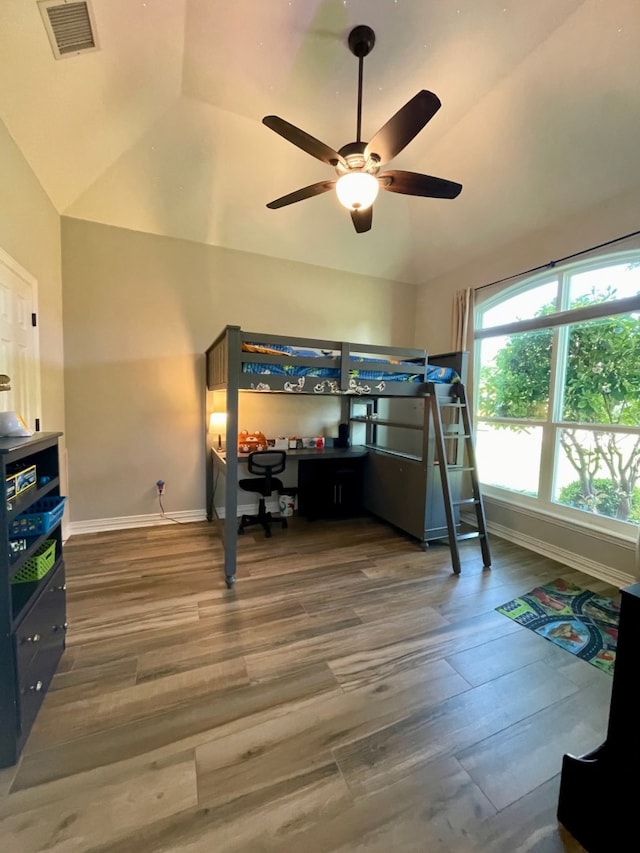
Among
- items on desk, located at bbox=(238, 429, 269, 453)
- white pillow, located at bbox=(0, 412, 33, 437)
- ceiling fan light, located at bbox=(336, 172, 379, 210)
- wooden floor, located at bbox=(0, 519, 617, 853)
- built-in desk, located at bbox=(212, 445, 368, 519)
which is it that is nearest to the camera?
wooden floor, located at bbox=(0, 519, 617, 853)

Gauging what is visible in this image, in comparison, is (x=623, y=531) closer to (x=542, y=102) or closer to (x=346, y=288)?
(x=542, y=102)

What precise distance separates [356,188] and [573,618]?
301 cm

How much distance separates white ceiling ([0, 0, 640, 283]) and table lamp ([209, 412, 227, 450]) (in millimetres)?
1879

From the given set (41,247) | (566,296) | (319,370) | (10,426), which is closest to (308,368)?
(319,370)

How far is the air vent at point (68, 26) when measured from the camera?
5.68 ft

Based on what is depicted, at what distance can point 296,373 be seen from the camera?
106 inches

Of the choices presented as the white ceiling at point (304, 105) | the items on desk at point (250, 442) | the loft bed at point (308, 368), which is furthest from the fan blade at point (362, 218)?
the items on desk at point (250, 442)

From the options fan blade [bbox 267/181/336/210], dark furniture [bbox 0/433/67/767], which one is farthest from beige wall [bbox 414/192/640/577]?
dark furniture [bbox 0/433/67/767]

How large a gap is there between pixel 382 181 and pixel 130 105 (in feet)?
6.66

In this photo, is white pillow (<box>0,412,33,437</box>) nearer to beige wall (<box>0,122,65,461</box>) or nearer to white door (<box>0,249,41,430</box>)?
white door (<box>0,249,41,430</box>)

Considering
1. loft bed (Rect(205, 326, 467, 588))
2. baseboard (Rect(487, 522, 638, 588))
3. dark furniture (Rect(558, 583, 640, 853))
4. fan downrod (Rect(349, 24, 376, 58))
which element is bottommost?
baseboard (Rect(487, 522, 638, 588))

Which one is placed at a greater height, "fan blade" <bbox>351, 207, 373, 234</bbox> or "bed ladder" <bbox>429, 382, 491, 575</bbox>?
"fan blade" <bbox>351, 207, 373, 234</bbox>

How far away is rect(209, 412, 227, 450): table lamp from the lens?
3545 millimetres

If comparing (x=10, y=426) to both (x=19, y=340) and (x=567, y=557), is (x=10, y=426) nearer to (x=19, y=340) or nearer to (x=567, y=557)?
(x=19, y=340)
